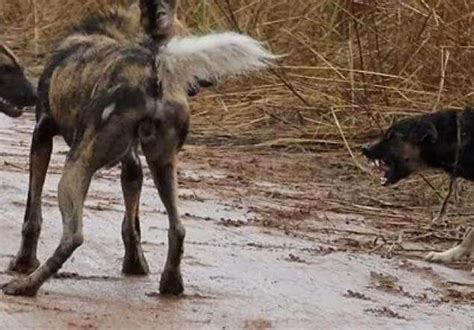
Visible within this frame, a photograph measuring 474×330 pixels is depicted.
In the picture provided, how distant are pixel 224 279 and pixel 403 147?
3327mm

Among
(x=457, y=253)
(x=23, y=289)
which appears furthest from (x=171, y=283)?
(x=457, y=253)

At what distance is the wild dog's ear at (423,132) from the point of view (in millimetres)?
9453

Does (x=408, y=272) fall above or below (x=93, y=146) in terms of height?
below

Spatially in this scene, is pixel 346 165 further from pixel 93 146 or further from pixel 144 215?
pixel 93 146

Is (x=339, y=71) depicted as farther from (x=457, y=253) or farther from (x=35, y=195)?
(x=35, y=195)

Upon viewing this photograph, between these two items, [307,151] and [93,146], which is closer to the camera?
[93,146]

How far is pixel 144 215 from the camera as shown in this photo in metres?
8.02

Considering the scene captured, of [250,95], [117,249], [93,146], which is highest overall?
[93,146]

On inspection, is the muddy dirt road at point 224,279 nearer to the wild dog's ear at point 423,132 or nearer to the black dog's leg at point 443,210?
the black dog's leg at point 443,210

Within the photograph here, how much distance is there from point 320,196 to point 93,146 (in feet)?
12.4

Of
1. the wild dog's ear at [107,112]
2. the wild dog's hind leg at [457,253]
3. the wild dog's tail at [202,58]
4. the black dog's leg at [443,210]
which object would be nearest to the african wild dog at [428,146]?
the black dog's leg at [443,210]

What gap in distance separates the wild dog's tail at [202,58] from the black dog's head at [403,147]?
378cm

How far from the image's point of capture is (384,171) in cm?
983

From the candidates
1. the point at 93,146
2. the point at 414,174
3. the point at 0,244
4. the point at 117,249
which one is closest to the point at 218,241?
the point at 117,249
